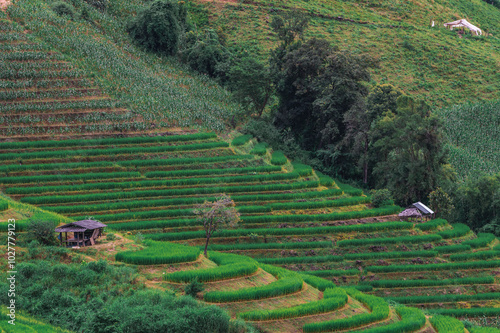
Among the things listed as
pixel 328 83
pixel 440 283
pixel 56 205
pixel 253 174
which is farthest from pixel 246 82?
pixel 440 283

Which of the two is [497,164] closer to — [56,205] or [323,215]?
[323,215]

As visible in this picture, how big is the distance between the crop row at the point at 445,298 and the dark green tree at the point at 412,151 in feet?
49.4

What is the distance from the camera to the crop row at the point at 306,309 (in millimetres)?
29692

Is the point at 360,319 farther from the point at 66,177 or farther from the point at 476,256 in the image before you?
the point at 66,177

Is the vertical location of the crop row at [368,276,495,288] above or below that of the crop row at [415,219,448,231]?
below

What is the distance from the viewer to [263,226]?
47.8 meters

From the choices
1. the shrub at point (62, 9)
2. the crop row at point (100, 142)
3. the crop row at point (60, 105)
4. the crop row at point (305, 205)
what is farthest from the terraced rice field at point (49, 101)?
the crop row at point (305, 205)

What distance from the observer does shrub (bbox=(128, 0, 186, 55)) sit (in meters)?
75.6

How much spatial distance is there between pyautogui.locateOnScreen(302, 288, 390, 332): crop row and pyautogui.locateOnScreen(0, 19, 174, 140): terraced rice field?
3120 centimetres

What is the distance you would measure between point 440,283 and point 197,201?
20.9 m

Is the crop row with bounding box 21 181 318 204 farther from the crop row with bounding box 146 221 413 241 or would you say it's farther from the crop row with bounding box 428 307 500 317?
the crop row with bounding box 428 307 500 317

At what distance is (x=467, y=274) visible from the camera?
4488cm

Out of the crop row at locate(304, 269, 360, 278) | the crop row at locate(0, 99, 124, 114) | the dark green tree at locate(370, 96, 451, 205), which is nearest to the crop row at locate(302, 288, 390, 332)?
the crop row at locate(304, 269, 360, 278)

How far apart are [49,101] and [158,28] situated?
22.7 metres
